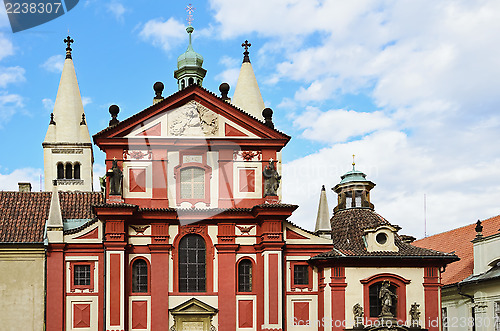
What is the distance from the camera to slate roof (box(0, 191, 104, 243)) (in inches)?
1356

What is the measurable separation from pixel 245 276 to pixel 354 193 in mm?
8987

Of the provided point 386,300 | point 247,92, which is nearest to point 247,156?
point 386,300

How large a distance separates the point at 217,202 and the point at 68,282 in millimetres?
7474

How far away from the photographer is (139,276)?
3366 centimetres

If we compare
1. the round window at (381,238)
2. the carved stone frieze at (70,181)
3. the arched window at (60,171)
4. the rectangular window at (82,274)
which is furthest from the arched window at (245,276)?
the arched window at (60,171)

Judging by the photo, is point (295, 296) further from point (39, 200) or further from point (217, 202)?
point (39, 200)

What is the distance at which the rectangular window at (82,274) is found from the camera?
33438 mm

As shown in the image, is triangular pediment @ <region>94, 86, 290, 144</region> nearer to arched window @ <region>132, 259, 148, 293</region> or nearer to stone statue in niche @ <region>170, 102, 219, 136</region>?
stone statue in niche @ <region>170, 102, 219, 136</region>

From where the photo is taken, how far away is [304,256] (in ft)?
114

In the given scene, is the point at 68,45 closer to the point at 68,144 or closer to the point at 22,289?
the point at 68,144

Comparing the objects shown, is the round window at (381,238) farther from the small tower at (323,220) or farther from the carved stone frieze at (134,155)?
the carved stone frieze at (134,155)

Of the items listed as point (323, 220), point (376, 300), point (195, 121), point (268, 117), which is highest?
point (268, 117)

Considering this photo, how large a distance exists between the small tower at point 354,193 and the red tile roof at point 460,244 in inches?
242

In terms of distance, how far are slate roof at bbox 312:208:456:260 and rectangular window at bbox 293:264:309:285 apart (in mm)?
980
